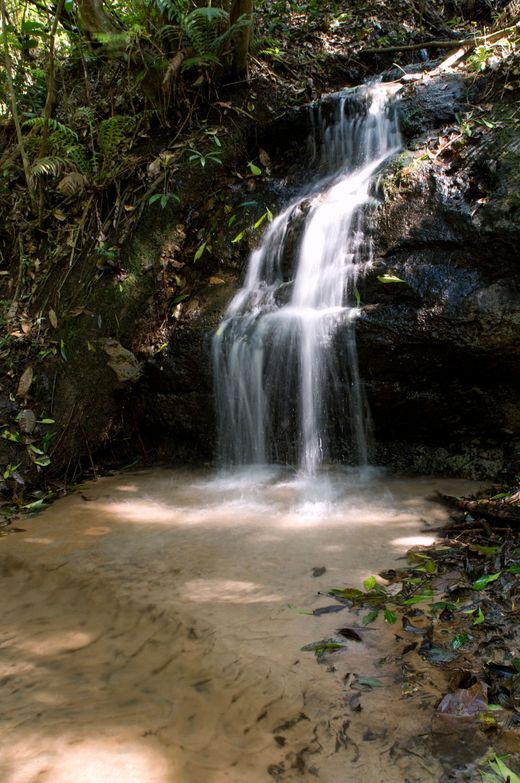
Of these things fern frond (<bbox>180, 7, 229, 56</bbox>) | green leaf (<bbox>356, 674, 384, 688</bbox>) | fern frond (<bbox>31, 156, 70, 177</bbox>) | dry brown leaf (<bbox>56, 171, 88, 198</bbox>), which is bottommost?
green leaf (<bbox>356, 674, 384, 688</bbox>)

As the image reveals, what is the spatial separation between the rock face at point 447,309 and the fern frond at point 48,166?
3.30 m

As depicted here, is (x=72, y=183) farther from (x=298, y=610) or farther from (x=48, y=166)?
(x=298, y=610)

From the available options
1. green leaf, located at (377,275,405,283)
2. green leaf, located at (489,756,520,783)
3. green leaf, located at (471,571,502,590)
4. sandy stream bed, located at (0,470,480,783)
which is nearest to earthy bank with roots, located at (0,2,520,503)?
green leaf, located at (377,275,405,283)

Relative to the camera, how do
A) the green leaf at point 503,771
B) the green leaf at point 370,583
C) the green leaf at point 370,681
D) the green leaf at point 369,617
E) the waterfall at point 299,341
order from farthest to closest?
the waterfall at point 299,341 → the green leaf at point 370,583 → the green leaf at point 369,617 → the green leaf at point 370,681 → the green leaf at point 503,771

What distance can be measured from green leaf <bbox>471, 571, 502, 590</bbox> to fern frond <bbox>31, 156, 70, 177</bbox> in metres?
5.35

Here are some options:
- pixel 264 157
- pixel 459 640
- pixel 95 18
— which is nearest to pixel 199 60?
pixel 264 157

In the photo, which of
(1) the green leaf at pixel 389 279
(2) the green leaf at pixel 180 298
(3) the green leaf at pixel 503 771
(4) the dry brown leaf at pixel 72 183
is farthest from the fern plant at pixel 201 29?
(3) the green leaf at pixel 503 771

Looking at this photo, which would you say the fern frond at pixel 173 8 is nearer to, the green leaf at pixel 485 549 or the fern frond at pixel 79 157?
the fern frond at pixel 79 157

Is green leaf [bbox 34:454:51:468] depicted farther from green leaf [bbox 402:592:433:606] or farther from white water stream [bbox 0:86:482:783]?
green leaf [bbox 402:592:433:606]

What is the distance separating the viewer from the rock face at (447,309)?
4207 millimetres

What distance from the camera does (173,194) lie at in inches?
236

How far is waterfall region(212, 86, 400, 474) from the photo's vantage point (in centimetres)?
465

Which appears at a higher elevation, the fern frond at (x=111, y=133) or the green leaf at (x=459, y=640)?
the fern frond at (x=111, y=133)

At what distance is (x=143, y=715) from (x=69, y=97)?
23.1 feet
